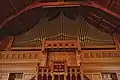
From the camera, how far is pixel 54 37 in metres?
6.67

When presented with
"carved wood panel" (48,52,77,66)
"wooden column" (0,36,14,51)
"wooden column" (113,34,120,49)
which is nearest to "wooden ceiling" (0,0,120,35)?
"wooden column" (113,34,120,49)

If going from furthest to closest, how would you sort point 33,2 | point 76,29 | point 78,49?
point 33,2
point 76,29
point 78,49

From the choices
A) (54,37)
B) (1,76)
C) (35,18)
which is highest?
(35,18)

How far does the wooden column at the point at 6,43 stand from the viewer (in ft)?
22.7

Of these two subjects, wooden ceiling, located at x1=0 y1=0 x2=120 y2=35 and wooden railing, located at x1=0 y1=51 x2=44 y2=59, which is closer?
wooden railing, located at x1=0 y1=51 x2=44 y2=59

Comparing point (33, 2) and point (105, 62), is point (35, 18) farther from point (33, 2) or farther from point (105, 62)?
point (105, 62)

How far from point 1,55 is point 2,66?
0.39 meters

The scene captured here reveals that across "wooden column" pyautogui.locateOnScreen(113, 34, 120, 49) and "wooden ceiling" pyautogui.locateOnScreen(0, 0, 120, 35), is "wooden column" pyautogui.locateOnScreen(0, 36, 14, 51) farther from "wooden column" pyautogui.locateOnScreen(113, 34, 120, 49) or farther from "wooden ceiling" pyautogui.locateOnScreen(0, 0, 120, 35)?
"wooden column" pyautogui.locateOnScreen(113, 34, 120, 49)

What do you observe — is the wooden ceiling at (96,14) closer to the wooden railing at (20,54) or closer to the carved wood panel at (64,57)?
the wooden railing at (20,54)

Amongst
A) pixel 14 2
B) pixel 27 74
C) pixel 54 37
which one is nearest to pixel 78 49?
pixel 54 37

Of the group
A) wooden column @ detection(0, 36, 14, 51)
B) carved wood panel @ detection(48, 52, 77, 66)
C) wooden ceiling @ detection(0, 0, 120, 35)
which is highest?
wooden ceiling @ detection(0, 0, 120, 35)

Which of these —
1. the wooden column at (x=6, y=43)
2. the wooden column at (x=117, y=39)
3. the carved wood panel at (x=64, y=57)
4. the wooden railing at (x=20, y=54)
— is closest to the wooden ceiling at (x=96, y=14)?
the wooden column at (x=117, y=39)

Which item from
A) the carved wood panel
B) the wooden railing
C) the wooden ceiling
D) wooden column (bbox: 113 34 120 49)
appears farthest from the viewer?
the wooden ceiling

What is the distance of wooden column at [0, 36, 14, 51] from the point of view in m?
6.91
